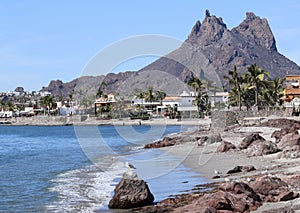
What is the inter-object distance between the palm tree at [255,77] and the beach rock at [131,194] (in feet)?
214

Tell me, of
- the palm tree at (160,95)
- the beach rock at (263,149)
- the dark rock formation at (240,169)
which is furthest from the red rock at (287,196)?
the palm tree at (160,95)

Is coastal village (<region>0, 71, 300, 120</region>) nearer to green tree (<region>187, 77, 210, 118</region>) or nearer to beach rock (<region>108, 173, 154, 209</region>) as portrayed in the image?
green tree (<region>187, 77, 210, 118</region>)

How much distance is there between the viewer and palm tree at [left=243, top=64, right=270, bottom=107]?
78.8 m

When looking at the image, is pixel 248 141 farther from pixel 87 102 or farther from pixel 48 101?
pixel 87 102

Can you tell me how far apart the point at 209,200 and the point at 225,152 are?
17065mm

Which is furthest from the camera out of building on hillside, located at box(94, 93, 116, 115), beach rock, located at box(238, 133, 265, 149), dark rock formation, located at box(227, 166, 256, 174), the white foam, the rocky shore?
building on hillside, located at box(94, 93, 116, 115)

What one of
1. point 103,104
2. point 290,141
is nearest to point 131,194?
point 290,141

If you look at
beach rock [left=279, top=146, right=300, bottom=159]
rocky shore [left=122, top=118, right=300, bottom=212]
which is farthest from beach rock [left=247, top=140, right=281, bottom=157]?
beach rock [left=279, top=146, right=300, bottom=159]

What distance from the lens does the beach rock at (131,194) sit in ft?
50.1

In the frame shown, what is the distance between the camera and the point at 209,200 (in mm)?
12789

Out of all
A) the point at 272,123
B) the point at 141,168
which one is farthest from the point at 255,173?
the point at 272,123

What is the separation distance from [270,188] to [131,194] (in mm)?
4051

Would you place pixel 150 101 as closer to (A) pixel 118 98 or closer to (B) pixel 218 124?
(A) pixel 118 98

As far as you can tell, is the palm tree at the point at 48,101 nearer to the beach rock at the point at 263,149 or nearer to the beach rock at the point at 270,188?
the beach rock at the point at 263,149
